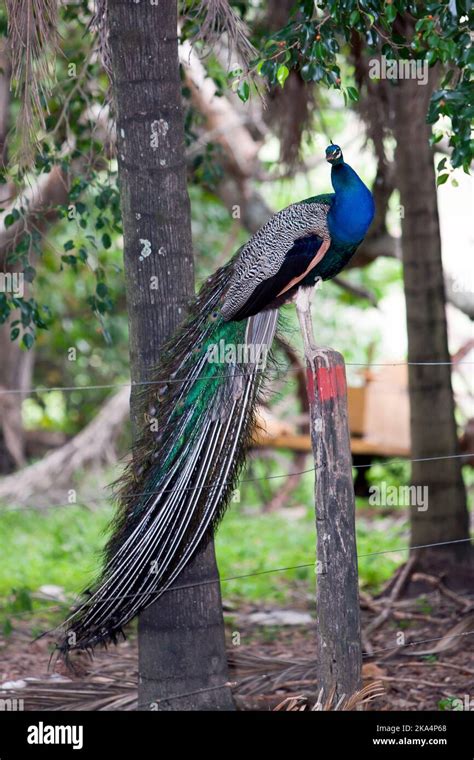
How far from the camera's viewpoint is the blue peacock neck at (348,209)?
3.33 metres

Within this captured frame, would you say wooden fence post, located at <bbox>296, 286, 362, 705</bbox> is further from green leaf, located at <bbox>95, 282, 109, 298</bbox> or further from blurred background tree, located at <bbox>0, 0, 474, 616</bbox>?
green leaf, located at <bbox>95, 282, 109, 298</bbox>

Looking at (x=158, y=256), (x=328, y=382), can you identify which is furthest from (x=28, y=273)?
(x=328, y=382)

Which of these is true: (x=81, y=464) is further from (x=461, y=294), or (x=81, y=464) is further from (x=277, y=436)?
(x=461, y=294)

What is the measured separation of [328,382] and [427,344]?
2195 millimetres

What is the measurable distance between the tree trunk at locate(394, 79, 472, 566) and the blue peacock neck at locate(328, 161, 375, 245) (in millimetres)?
1839

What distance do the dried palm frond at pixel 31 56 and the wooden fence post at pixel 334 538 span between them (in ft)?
4.60

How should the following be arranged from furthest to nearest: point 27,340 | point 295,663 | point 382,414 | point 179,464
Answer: point 382,414 → point 27,340 → point 295,663 → point 179,464

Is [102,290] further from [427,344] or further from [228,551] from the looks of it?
[228,551]

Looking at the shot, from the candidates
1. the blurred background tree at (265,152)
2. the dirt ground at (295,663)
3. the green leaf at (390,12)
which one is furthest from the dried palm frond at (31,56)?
the dirt ground at (295,663)

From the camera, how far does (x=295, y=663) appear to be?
3934 millimetres

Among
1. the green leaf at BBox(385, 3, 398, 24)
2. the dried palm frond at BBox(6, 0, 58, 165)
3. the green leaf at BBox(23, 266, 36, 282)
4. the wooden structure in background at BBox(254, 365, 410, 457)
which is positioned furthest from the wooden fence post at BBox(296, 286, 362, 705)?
the wooden structure in background at BBox(254, 365, 410, 457)

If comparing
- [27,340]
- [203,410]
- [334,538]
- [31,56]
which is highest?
[31,56]

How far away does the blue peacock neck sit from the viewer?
333 centimetres

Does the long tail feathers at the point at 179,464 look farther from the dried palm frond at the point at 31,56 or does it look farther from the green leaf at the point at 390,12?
the green leaf at the point at 390,12
